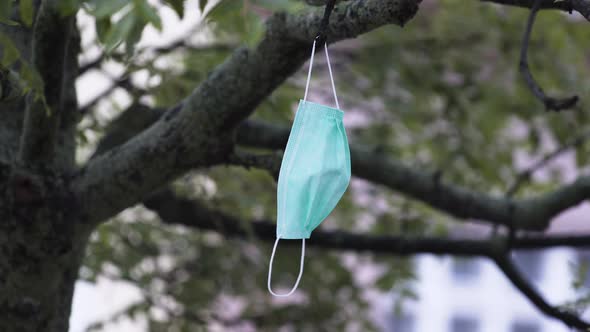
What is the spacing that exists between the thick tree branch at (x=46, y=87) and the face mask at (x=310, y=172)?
0.50 metres

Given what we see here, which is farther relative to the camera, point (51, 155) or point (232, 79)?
point (51, 155)

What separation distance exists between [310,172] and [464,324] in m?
9.42

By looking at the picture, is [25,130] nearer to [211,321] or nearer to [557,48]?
[211,321]

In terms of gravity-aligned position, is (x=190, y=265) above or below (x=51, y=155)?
below

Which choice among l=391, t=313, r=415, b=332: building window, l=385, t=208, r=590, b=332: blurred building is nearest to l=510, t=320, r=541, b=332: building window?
A: l=385, t=208, r=590, b=332: blurred building

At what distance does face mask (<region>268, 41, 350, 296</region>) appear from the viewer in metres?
1.28

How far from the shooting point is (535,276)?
9.66m

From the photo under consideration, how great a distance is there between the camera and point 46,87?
159 centimetres

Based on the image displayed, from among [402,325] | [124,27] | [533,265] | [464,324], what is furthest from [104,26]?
[402,325]

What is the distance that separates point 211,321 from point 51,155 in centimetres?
201

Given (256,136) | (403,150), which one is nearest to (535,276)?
(403,150)

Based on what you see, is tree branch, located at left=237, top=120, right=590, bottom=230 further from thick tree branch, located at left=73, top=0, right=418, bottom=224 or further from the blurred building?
the blurred building

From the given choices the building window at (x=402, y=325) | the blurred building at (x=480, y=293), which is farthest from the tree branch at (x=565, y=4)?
the building window at (x=402, y=325)

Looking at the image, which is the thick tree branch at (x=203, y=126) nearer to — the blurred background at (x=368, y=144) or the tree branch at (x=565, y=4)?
the tree branch at (x=565, y=4)
